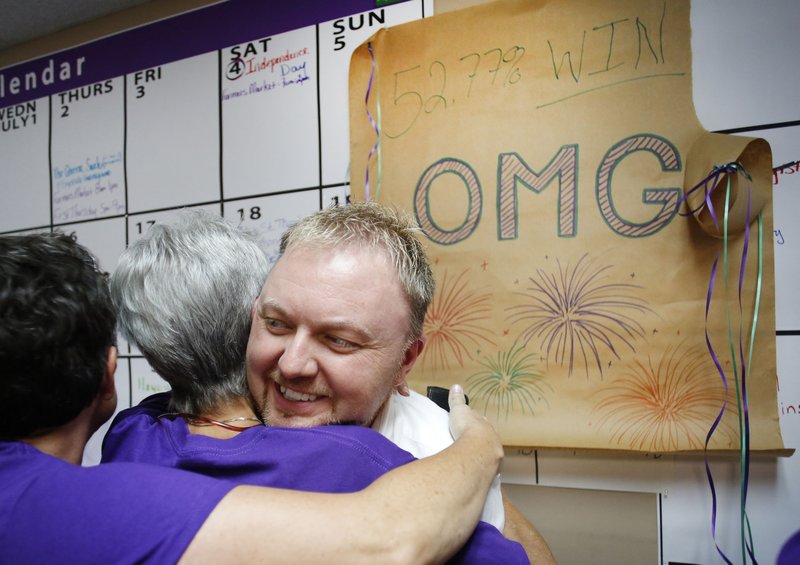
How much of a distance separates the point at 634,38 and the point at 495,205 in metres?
0.46

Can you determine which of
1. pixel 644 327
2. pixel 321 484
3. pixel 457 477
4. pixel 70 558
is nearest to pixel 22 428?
pixel 70 558

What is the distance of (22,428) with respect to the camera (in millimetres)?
644

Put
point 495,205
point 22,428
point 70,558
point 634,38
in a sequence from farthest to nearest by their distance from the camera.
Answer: point 495,205 < point 634,38 < point 22,428 < point 70,558

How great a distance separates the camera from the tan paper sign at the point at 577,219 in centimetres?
→ 106

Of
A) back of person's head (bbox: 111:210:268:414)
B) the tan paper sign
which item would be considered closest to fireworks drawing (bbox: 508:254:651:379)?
the tan paper sign

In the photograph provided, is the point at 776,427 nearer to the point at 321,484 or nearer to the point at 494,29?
the point at 321,484

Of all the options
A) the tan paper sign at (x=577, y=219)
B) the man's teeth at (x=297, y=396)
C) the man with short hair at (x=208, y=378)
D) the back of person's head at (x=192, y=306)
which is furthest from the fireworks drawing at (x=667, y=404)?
the back of person's head at (x=192, y=306)

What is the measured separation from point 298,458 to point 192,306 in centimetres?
30

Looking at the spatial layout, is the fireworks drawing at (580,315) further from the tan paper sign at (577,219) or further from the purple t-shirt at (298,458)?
the purple t-shirt at (298,458)

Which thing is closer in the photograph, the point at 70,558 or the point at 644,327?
the point at 70,558

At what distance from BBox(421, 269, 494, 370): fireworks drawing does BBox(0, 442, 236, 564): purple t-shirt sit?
0.80 meters

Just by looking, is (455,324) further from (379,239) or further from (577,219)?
(379,239)

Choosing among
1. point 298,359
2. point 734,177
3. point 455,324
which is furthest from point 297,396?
point 734,177

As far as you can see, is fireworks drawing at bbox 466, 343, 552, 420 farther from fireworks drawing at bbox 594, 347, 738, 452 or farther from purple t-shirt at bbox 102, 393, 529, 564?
purple t-shirt at bbox 102, 393, 529, 564
